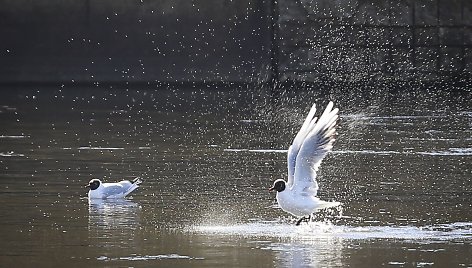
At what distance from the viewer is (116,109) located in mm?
26016

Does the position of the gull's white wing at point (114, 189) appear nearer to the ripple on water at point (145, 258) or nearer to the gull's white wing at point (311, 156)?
the gull's white wing at point (311, 156)

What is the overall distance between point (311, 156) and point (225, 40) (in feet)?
68.2

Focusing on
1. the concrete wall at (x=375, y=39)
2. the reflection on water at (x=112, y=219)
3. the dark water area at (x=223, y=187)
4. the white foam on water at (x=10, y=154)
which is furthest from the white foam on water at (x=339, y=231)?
the concrete wall at (x=375, y=39)

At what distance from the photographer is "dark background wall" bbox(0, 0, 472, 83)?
107 feet

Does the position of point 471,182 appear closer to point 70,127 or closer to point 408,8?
point 70,127

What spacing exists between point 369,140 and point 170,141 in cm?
280

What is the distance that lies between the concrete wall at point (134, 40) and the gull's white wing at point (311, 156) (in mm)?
20547

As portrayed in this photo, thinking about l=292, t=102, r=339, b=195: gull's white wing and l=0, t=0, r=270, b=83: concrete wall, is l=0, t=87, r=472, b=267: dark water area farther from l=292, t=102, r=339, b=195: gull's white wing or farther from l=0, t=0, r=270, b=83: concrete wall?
l=0, t=0, r=270, b=83: concrete wall

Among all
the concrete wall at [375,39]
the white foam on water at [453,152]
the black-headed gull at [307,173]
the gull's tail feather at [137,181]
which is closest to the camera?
the black-headed gull at [307,173]

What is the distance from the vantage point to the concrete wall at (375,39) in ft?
107

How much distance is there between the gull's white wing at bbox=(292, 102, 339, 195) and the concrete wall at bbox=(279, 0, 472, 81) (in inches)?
802

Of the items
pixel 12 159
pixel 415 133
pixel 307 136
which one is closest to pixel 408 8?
pixel 415 133

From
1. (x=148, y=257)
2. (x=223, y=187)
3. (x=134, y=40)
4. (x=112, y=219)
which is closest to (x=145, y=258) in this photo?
(x=148, y=257)

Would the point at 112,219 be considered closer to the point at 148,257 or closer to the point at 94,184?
the point at 94,184
